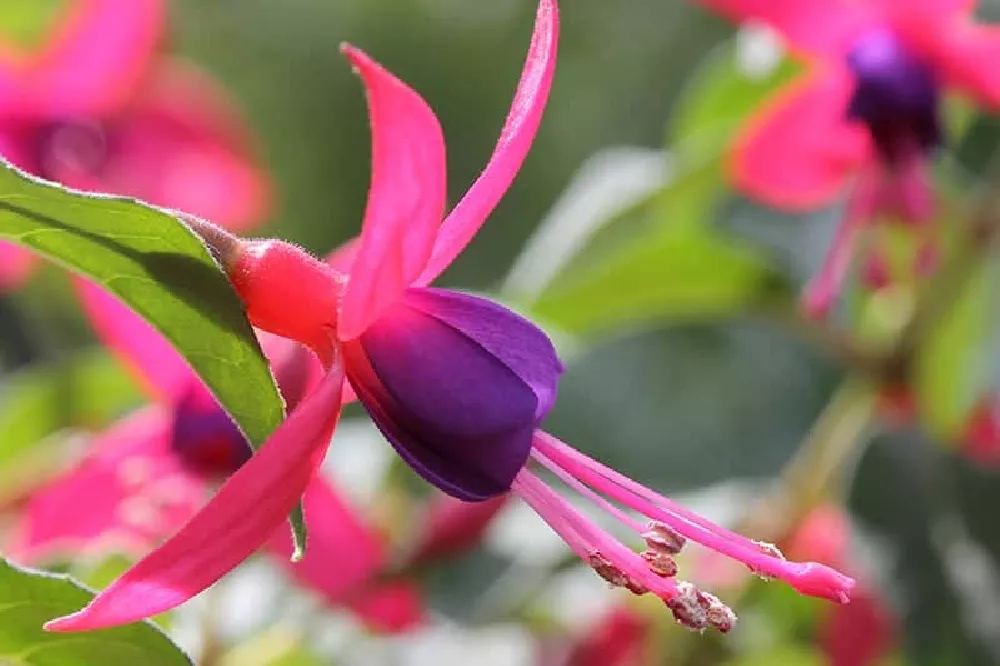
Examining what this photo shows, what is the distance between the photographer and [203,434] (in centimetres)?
60

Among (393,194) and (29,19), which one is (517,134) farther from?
(29,19)

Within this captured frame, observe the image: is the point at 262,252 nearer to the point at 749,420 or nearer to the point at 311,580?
the point at 311,580

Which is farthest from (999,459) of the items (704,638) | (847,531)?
(704,638)

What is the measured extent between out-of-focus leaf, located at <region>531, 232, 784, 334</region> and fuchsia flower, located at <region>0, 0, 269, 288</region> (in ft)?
0.94

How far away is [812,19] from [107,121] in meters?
0.64

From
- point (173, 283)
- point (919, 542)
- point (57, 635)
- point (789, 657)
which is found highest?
point (173, 283)

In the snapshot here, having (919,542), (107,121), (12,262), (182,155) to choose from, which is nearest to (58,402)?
(12,262)

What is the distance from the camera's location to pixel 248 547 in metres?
0.35

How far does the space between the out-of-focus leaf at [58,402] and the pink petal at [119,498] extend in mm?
186

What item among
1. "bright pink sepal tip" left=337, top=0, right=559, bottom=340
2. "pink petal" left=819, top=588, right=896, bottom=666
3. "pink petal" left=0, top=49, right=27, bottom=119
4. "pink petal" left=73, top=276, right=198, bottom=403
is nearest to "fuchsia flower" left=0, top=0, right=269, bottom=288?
"pink petal" left=0, top=49, right=27, bottom=119

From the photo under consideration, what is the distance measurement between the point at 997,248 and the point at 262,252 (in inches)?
23.3

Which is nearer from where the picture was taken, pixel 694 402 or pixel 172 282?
pixel 172 282

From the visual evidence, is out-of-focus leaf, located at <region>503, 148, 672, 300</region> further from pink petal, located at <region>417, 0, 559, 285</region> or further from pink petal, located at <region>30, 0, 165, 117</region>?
pink petal, located at <region>417, 0, 559, 285</region>

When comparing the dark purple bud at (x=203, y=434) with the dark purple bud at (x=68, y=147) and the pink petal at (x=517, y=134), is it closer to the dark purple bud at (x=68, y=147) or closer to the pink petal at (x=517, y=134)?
the pink petal at (x=517, y=134)
